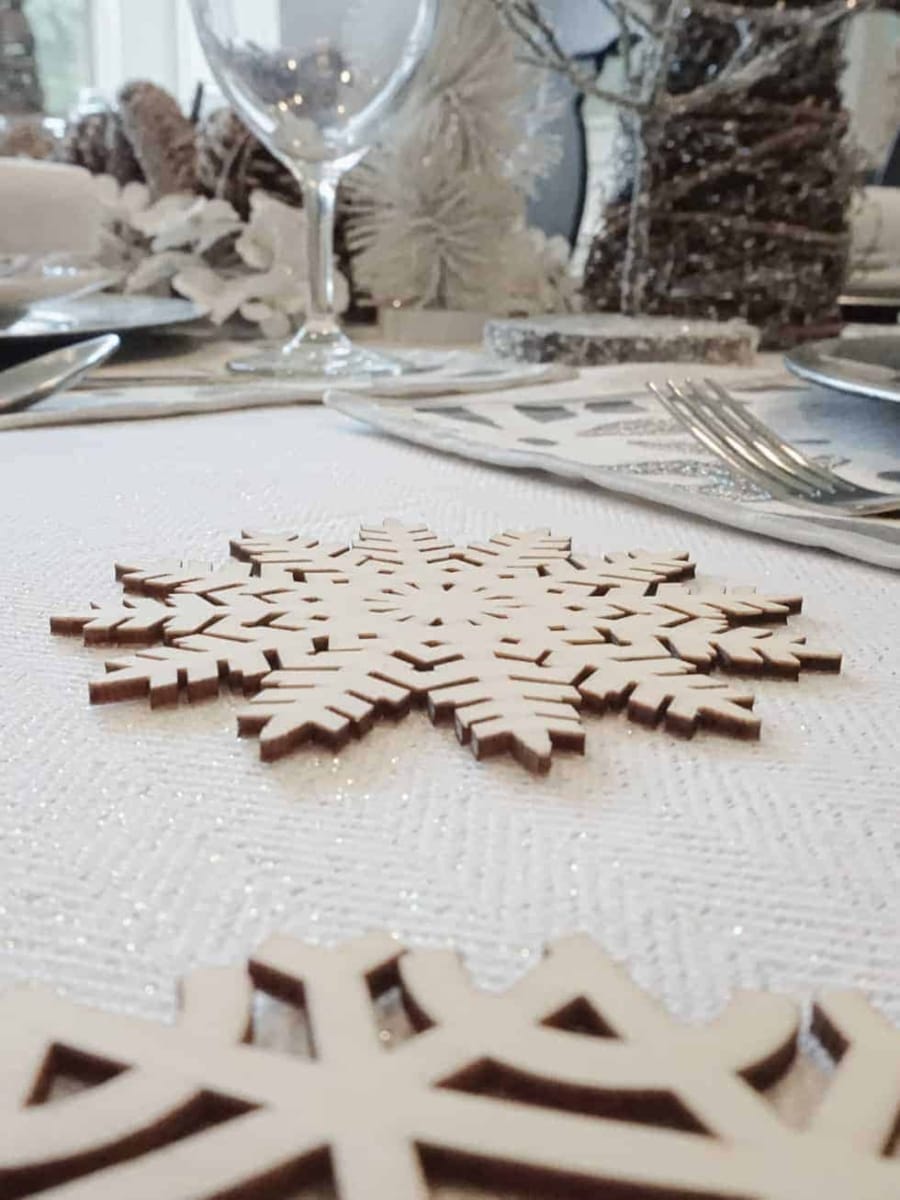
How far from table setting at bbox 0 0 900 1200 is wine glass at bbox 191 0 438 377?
191 mm

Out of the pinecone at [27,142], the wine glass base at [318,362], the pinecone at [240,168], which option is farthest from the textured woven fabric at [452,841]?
the pinecone at [27,142]

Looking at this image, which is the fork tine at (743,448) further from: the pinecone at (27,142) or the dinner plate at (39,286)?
the pinecone at (27,142)

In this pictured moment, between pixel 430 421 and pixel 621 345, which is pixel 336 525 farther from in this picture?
pixel 621 345

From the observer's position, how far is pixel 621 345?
2.58 ft

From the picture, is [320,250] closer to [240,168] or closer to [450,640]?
[240,168]

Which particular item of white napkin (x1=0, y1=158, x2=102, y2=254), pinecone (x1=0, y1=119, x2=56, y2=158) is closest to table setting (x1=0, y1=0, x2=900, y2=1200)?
white napkin (x1=0, y1=158, x2=102, y2=254)

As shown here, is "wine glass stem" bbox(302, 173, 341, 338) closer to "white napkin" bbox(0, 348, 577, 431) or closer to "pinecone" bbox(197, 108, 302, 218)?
"white napkin" bbox(0, 348, 577, 431)

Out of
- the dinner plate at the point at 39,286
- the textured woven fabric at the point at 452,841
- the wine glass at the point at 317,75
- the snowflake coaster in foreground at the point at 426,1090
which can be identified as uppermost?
the wine glass at the point at 317,75

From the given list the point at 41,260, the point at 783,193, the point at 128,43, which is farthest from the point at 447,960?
the point at 128,43

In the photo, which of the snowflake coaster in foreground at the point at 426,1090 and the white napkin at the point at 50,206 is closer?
the snowflake coaster in foreground at the point at 426,1090

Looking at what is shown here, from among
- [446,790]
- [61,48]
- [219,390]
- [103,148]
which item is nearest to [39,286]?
[219,390]

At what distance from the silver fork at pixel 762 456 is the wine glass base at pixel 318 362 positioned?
0.27m

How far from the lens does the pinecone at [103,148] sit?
44.0 inches

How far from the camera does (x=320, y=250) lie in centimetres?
78
